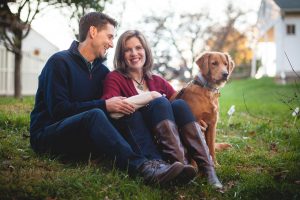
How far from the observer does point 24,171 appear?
3203 mm

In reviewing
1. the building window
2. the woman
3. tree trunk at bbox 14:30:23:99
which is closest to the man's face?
the woman

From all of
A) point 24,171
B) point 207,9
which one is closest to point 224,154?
point 24,171

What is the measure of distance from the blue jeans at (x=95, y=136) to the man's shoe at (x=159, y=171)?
72mm

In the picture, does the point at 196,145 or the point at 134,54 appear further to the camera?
the point at 134,54

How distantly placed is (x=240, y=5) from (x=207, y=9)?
8.07 m

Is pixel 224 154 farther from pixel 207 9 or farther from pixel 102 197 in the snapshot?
pixel 207 9

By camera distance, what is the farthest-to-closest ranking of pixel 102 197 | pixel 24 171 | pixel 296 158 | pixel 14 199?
pixel 296 158
pixel 24 171
pixel 102 197
pixel 14 199

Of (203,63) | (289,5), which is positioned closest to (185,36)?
(289,5)

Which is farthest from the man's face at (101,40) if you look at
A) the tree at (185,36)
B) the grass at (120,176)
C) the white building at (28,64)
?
the tree at (185,36)

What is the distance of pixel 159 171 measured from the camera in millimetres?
3146

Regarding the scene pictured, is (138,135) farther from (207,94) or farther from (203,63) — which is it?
(203,63)

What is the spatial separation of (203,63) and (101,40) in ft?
4.40

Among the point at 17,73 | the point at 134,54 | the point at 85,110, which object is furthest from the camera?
the point at 17,73

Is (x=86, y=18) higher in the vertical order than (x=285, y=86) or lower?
higher
